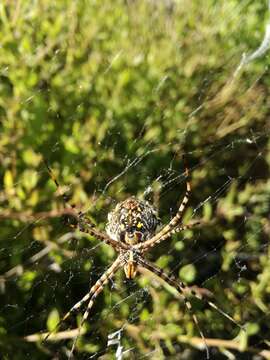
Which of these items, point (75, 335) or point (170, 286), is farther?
point (170, 286)

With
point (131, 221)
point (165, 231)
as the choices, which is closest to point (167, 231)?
point (165, 231)

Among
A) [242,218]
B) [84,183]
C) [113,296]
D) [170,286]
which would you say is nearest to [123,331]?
[113,296]

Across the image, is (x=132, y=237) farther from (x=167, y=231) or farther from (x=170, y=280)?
(x=170, y=280)

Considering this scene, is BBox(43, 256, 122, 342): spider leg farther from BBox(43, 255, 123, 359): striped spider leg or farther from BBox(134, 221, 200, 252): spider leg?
BBox(134, 221, 200, 252): spider leg

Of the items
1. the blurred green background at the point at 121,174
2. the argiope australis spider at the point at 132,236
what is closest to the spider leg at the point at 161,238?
the argiope australis spider at the point at 132,236

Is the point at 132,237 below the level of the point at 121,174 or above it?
below

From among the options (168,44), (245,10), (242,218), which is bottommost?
(242,218)

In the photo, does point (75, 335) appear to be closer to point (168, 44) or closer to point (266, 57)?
point (168, 44)

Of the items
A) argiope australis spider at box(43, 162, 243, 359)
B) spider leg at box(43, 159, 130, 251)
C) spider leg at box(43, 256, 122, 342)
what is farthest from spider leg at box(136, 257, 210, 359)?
spider leg at box(43, 159, 130, 251)
